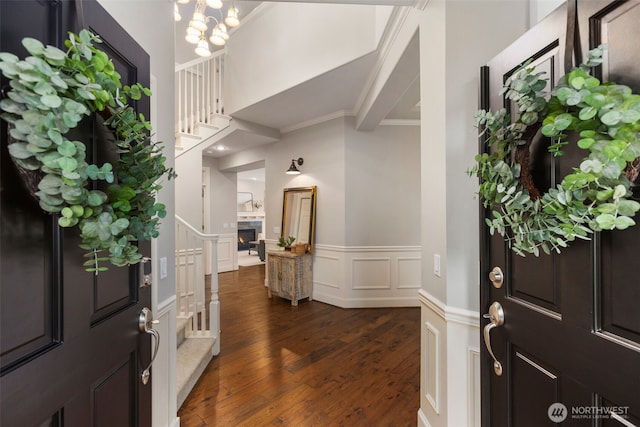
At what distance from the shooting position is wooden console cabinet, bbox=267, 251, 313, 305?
13.6ft

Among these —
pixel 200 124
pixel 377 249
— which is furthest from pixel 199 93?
pixel 377 249

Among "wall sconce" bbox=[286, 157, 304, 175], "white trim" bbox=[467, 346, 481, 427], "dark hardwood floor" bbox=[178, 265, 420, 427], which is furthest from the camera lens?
"wall sconce" bbox=[286, 157, 304, 175]

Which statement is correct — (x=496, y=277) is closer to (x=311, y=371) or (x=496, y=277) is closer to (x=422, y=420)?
(x=422, y=420)

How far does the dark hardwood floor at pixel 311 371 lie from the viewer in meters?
1.89

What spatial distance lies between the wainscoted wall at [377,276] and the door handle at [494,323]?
2952 millimetres

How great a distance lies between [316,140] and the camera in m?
4.47

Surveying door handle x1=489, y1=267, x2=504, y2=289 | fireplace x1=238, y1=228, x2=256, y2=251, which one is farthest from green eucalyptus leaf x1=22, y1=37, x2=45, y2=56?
fireplace x1=238, y1=228, x2=256, y2=251

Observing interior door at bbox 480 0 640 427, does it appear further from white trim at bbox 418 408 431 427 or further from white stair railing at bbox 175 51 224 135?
white stair railing at bbox 175 51 224 135

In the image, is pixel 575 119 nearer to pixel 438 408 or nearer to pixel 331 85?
pixel 438 408

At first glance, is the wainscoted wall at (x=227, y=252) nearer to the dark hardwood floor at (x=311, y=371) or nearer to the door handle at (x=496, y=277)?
the dark hardwood floor at (x=311, y=371)

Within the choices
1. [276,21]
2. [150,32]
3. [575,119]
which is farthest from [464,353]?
[276,21]

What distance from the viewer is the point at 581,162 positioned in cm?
74

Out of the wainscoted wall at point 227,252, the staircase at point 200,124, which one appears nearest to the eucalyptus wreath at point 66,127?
the staircase at point 200,124

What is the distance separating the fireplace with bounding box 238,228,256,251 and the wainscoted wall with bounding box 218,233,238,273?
3.88m
